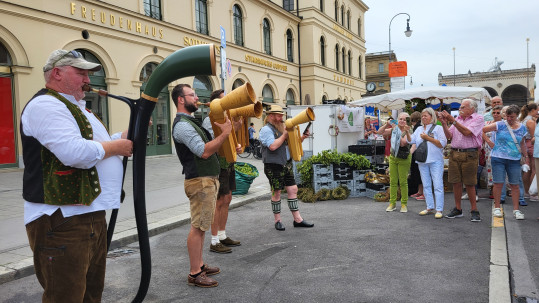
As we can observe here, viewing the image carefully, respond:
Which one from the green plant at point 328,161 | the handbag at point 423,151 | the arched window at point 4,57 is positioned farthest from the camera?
the arched window at point 4,57

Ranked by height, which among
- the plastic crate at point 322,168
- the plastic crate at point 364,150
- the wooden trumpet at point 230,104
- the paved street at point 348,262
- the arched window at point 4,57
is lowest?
the paved street at point 348,262

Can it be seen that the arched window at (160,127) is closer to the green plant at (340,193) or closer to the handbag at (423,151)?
the green plant at (340,193)

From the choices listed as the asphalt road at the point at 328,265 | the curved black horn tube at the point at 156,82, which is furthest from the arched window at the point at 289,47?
the curved black horn tube at the point at 156,82

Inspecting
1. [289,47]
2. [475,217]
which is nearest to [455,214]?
[475,217]

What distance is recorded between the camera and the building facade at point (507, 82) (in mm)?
81312

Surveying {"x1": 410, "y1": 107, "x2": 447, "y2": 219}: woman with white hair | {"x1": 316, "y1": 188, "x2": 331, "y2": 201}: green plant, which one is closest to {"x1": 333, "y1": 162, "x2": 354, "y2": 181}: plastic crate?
{"x1": 316, "y1": 188, "x2": 331, "y2": 201}: green plant

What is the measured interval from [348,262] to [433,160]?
9.80 ft

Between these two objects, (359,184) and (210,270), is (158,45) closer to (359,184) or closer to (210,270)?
(359,184)

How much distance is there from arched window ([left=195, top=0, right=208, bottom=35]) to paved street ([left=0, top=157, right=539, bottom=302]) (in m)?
15.8

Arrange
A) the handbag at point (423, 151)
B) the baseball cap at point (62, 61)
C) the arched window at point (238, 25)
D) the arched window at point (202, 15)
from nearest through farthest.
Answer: the baseball cap at point (62, 61)
the handbag at point (423, 151)
the arched window at point (202, 15)
the arched window at point (238, 25)

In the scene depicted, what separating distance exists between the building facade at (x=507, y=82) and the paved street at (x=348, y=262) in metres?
86.5

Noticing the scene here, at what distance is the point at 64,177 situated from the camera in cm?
209

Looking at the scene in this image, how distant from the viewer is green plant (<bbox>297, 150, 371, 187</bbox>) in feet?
27.8

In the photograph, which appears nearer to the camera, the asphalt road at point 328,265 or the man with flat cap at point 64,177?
the man with flat cap at point 64,177
